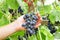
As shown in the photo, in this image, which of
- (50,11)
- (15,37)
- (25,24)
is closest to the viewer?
(25,24)

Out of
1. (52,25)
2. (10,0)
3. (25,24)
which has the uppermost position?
(10,0)

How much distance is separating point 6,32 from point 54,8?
48 cm

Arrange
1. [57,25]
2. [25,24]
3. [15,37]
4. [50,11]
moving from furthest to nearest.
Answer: [57,25]
[50,11]
[15,37]
[25,24]

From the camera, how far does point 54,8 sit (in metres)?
1.55

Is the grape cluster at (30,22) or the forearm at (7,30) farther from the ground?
the grape cluster at (30,22)

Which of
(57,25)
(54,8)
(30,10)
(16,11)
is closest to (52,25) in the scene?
(57,25)

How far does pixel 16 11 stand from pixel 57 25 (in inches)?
13.4

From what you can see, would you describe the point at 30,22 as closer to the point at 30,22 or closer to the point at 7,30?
the point at 30,22

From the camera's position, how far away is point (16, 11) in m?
1.48

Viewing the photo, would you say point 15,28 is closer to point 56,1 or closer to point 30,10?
point 30,10

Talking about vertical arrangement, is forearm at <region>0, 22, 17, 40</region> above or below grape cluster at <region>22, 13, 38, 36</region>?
below

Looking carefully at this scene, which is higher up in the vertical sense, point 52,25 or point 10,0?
point 10,0

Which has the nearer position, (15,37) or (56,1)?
(15,37)

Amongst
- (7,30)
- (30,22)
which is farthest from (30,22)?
(7,30)
